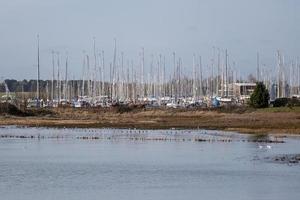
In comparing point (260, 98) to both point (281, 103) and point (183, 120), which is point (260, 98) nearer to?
point (281, 103)

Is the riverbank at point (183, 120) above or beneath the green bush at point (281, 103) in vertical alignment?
beneath

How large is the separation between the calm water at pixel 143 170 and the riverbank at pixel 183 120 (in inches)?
622

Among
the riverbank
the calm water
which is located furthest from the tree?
the calm water

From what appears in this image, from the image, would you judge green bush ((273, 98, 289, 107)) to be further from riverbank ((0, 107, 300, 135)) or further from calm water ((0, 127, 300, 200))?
calm water ((0, 127, 300, 200))

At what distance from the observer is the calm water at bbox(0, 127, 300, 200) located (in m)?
32.0

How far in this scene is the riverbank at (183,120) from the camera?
8181cm

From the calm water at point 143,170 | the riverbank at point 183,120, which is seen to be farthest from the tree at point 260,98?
the calm water at point 143,170

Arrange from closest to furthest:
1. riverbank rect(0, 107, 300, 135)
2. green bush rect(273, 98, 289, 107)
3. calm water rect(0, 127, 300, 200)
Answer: calm water rect(0, 127, 300, 200), riverbank rect(0, 107, 300, 135), green bush rect(273, 98, 289, 107)

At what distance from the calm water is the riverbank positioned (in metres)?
15.8

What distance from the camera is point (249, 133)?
7400 centimetres

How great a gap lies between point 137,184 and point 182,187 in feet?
7.51

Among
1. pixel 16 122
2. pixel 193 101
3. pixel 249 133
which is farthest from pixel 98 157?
pixel 193 101

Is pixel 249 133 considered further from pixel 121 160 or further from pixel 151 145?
pixel 121 160

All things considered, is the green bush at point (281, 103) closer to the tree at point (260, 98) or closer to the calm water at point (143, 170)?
the tree at point (260, 98)
